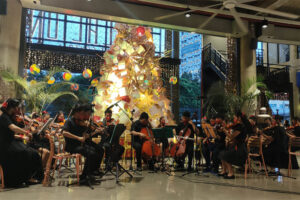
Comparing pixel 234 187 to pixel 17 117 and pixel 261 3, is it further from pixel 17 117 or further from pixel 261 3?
pixel 261 3

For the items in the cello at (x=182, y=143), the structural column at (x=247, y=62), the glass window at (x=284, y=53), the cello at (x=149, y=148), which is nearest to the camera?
the cello at (x=149, y=148)

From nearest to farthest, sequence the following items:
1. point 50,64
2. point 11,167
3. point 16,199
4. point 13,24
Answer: point 16,199
point 11,167
point 13,24
point 50,64

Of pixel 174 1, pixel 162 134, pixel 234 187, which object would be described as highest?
pixel 174 1

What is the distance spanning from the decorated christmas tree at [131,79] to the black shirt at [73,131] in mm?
3388

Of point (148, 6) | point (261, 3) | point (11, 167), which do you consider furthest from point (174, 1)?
point (11, 167)

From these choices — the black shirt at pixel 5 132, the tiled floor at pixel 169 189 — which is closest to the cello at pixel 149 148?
the tiled floor at pixel 169 189

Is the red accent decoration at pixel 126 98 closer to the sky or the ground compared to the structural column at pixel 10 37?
closer to the ground

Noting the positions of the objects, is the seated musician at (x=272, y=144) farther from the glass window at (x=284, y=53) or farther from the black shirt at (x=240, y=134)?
the glass window at (x=284, y=53)

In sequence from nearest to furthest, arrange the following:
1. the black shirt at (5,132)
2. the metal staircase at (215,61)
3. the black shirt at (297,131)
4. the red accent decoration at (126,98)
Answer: the black shirt at (5,132) → the black shirt at (297,131) → the red accent decoration at (126,98) → the metal staircase at (215,61)

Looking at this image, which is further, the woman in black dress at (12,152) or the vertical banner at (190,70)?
the vertical banner at (190,70)

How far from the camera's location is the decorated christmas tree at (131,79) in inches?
322

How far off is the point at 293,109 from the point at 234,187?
12.3 m

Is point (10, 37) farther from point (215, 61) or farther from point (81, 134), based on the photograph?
point (215, 61)

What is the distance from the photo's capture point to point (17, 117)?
14.7ft
